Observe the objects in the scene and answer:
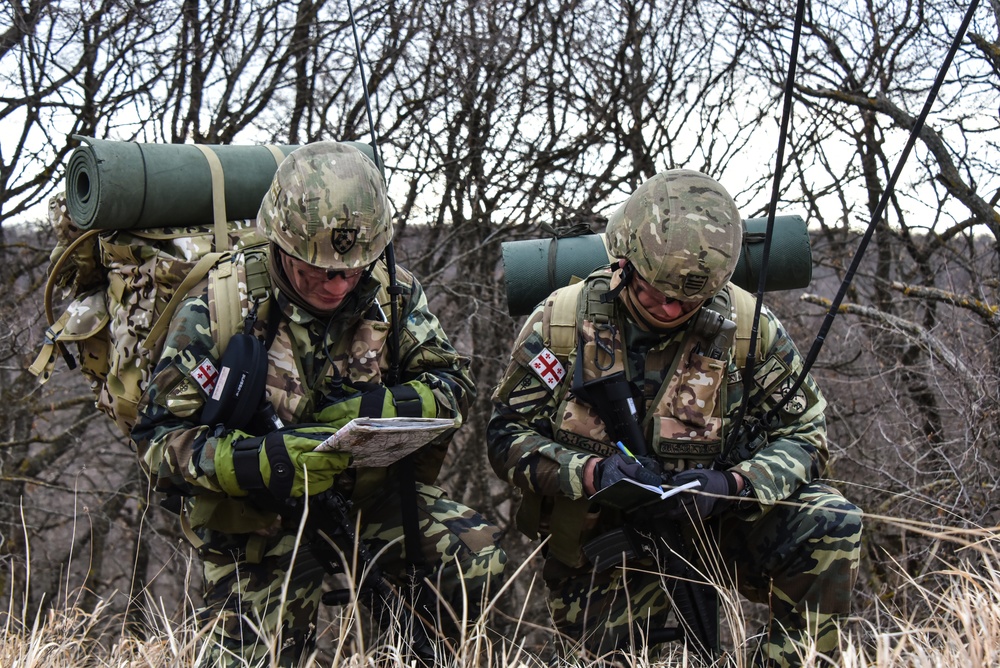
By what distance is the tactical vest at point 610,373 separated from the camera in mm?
3393

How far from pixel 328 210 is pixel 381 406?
2.06ft

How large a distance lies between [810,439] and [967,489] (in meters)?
1.63

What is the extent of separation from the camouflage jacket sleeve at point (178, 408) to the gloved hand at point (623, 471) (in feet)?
3.83

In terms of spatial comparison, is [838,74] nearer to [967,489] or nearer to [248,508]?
[967,489]

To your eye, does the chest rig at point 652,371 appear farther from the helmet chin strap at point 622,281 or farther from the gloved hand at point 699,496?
the gloved hand at point 699,496

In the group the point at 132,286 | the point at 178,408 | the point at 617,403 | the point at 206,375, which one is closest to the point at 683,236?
the point at 617,403

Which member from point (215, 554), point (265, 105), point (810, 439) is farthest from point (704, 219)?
point (265, 105)

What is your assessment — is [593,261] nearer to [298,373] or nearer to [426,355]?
[426,355]

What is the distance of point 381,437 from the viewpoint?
2863 mm

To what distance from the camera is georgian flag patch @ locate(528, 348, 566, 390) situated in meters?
3.42

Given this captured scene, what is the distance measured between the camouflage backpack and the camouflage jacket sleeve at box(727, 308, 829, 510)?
65.9 inches

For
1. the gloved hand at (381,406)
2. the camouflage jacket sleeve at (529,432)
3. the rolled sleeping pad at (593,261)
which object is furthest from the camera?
the rolled sleeping pad at (593,261)

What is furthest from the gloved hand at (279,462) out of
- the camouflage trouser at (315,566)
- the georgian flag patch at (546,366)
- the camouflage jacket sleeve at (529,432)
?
the georgian flag patch at (546,366)

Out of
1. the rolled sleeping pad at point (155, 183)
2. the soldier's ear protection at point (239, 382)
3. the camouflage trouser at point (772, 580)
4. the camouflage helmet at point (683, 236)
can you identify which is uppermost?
the rolled sleeping pad at point (155, 183)
